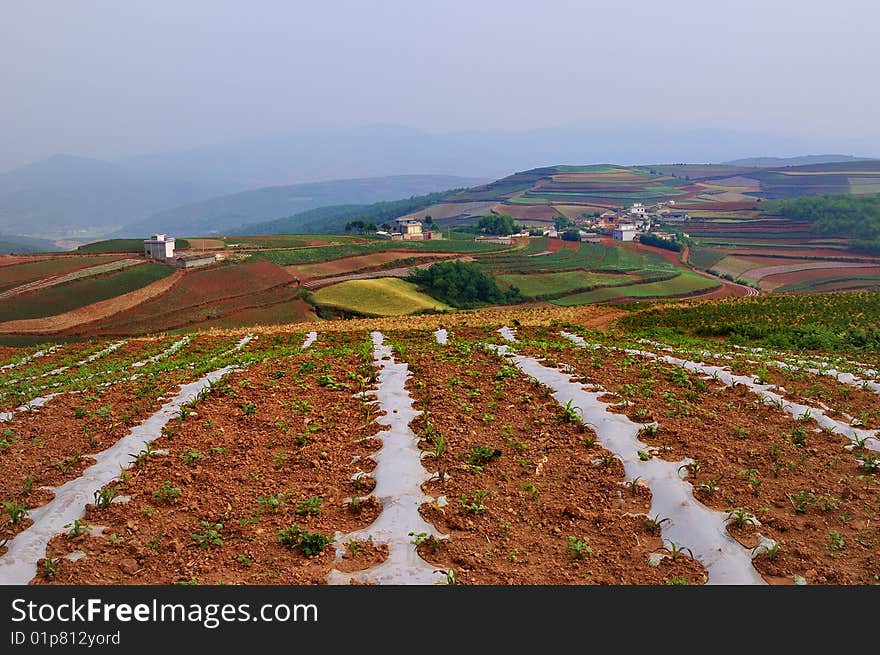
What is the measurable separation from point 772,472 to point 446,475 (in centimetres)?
494

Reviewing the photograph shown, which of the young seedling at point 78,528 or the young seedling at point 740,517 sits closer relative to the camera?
the young seedling at point 78,528

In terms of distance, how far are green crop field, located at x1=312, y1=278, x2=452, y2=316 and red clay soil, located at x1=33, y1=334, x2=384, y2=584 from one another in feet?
129

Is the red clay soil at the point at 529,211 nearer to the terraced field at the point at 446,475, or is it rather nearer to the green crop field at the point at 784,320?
the green crop field at the point at 784,320

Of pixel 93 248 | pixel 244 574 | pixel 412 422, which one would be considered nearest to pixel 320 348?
pixel 412 422

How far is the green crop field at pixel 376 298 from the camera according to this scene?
51.6m

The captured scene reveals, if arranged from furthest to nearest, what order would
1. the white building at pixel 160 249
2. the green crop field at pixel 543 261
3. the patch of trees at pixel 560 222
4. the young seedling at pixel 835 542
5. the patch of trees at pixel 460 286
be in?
1. the patch of trees at pixel 560 222
2. the green crop field at pixel 543 261
3. the patch of trees at pixel 460 286
4. the white building at pixel 160 249
5. the young seedling at pixel 835 542

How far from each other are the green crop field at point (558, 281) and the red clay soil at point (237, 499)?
55.2 meters

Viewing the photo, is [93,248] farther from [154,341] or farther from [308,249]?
[154,341]

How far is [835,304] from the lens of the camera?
31484 mm

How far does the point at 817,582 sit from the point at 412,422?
21.1 ft

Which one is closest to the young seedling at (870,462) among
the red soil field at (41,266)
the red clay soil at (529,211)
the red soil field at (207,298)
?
the red soil field at (207,298)

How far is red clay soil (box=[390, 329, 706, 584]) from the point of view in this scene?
6.45m

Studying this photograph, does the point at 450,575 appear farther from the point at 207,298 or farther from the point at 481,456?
the point at 207,298

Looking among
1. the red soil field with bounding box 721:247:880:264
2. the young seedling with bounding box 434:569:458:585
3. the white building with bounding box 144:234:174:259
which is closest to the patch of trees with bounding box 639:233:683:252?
the red soil field with bounding box 721:247:880:264
